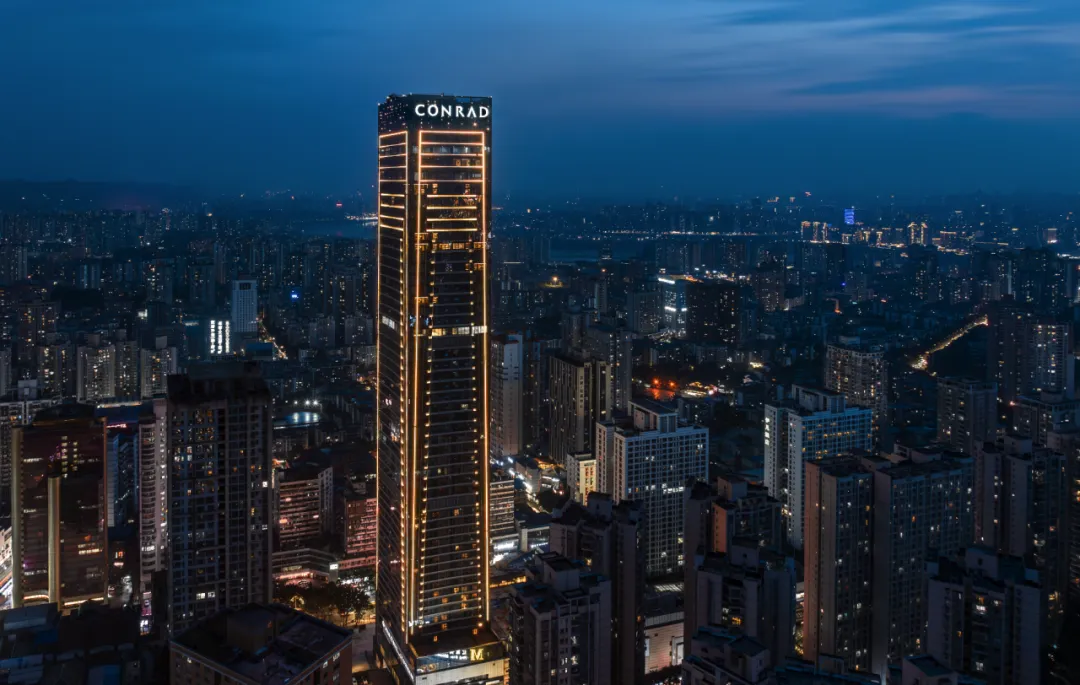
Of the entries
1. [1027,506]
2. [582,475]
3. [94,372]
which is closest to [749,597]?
[1027,506]

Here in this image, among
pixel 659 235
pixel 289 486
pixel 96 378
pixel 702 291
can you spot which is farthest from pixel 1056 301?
pixel 96 378

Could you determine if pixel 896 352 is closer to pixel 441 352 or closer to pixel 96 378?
pixel 441 352

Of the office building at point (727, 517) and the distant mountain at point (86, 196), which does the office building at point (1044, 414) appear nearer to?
the office building at point (727, 517)

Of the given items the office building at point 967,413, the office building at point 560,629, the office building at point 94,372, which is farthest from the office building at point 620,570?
the office building at point 94,372

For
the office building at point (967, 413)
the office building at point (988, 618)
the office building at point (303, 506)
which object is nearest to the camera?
the office building at point (988, 618)

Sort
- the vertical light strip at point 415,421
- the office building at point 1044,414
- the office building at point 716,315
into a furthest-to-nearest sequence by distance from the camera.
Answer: the office building at point 716,315, the office building at point 1044,414, the vertical light strip at point 415,421

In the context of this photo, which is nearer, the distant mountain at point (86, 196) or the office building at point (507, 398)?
the office building at point (507, 398)
